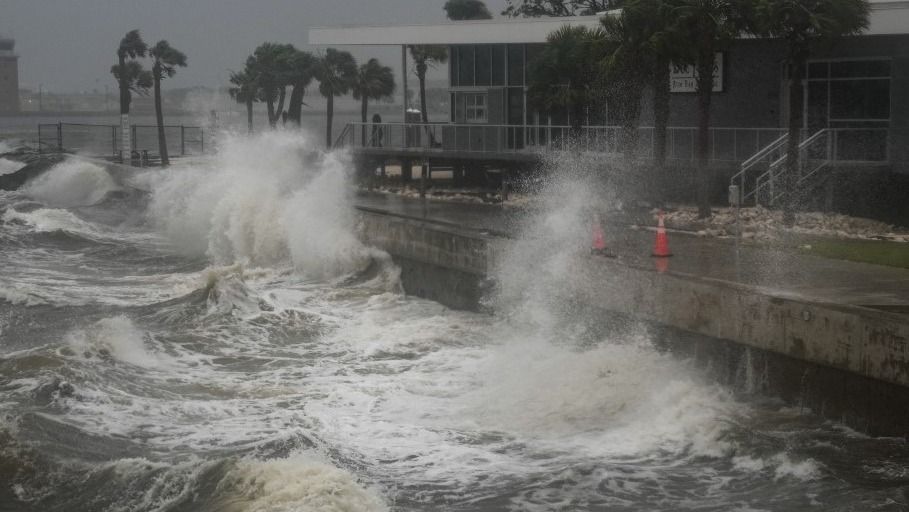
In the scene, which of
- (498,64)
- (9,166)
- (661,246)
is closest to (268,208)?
(498,64)

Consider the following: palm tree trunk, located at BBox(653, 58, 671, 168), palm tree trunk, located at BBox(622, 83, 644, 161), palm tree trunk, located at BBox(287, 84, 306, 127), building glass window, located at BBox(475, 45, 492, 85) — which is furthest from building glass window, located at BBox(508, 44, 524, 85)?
palm tree trunk, located at BBox(287, 84, 306, 127)

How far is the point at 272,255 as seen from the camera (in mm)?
27203

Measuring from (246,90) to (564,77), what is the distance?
35.8 m

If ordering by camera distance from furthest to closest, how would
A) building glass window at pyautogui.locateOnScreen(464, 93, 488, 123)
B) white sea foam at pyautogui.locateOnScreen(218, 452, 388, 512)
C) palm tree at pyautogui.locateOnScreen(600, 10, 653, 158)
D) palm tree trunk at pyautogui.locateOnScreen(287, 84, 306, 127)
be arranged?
palm tree trunk at pyautogui.locateOnScreen(287, 84, 306, 127)
building glass window at pyautogui.locateOnScreen(464, 93, 488, 123)
palm tree at pyautogui.locateOnScreen(600, 10, 653, 158)
white sea foam at pyautogui.locateOnScreen(218, 452, 388, 512)

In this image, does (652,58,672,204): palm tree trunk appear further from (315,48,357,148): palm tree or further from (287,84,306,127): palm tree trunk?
(287,84,306,127): palm tree trunk

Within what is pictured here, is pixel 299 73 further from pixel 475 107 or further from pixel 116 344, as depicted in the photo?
pixel 116 344

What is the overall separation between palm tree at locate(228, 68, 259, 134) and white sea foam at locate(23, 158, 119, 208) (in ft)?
41.9

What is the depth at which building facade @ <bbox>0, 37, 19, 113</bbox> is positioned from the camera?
145625 millimetres

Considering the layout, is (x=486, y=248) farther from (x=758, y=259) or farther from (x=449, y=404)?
(x=449, y=404)

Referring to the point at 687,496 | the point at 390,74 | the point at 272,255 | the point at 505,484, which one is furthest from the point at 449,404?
the point at 390,74

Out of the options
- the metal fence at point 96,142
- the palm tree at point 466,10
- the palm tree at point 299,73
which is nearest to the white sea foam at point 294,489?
the metal fence at point 96,142

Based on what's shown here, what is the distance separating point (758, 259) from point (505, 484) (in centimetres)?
703

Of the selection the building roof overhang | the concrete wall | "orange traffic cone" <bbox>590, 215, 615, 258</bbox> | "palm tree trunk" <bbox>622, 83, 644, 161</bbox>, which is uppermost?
the concrete wall

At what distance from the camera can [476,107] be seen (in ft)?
116
